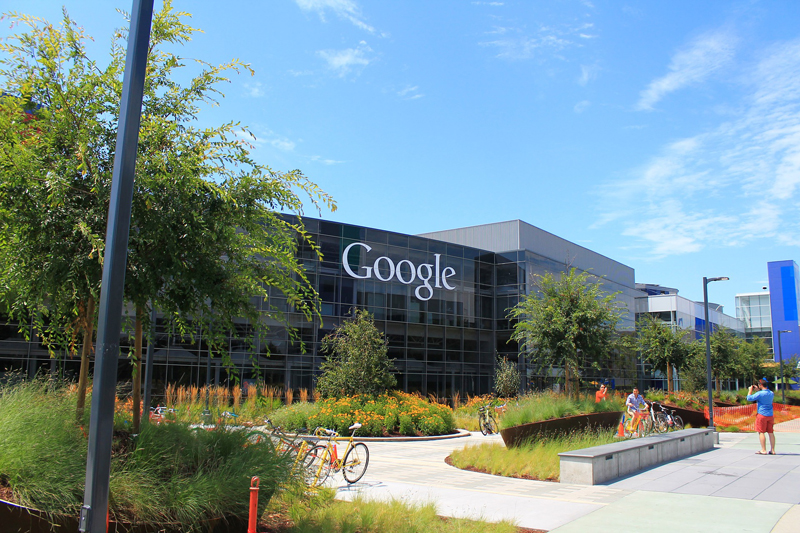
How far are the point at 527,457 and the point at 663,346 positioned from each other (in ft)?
101

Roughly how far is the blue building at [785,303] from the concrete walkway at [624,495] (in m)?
88.3

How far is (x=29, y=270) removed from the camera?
257 inches

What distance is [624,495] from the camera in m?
10.1

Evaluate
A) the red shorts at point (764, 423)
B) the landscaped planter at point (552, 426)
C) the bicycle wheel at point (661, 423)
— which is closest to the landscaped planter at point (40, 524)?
the landscaped planter at point (552, 426)

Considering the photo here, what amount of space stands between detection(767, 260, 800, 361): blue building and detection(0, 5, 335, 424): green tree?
10027 cm

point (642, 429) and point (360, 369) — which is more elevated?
point (360, 369)

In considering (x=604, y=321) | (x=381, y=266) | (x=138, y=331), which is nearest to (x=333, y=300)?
(x=381, y=266)

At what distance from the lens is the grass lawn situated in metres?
12.4

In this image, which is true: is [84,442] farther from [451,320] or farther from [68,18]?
[451,320]

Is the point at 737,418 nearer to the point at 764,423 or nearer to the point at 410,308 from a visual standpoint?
the point at 764,423

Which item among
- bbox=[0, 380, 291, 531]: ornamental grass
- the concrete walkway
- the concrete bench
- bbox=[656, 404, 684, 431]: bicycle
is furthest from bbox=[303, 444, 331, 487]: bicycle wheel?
bbox=[656, 404, 684, 431]: bicycle

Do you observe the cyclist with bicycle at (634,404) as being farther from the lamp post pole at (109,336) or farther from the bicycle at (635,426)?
the lamp post pole at (109,336)

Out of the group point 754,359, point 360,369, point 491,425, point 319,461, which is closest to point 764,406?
point 491,425

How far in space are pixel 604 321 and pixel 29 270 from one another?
1974 centimetres
